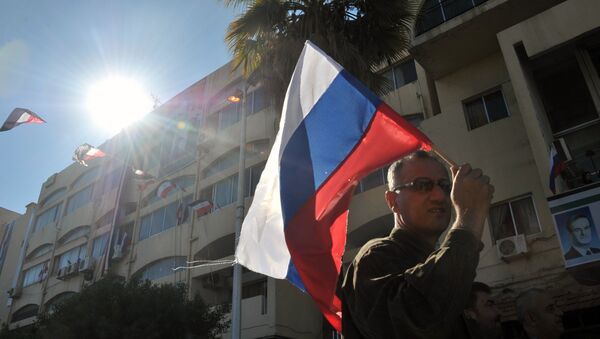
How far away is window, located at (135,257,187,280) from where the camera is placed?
821 inches

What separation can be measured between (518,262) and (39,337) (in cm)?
1420

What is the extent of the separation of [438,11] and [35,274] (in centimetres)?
2948

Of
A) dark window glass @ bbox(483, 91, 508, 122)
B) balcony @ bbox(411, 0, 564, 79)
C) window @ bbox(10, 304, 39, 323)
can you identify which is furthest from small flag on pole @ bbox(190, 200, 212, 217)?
window @ bbox(10, 304, 39, 323)

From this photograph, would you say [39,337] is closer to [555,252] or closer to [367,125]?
[555,252]

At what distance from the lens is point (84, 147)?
2503cm

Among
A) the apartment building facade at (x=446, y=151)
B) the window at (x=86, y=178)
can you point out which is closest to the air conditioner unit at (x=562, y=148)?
the apartment building facade at (x=446, y=151)

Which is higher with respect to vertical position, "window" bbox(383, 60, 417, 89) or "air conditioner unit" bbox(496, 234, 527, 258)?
"window" bbox(383, 60, 417, 89)

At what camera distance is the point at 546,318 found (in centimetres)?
427

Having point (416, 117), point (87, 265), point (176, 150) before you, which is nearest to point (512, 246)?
point (416, 117)

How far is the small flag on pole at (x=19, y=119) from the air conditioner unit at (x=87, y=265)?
9.04m

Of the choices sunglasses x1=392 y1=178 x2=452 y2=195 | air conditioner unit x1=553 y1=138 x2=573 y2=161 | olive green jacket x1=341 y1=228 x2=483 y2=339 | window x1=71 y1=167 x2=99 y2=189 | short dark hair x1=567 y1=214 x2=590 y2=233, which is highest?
window x1=71 y1=167 x2=99 y2=189

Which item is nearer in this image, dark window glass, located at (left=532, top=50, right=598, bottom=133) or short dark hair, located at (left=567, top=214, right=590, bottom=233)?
short dark hair, located at (left=567, top=214, right=590, bottom=233)

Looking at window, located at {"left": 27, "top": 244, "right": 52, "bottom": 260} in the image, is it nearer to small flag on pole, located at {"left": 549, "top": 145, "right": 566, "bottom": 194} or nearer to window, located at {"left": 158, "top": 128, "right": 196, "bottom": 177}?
window, located at {"left": 158, "top": 128, "right": 196, "bottom": 177}

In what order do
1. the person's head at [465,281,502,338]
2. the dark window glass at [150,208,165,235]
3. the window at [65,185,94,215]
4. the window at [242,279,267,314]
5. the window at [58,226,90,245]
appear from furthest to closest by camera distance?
the window at [65,185,94,215] → the window at [58,226,90,245] → the dark window glass at [150,208,165,235] → the window at [242,279,267,314] → the person's head at [465,281,502,338]
